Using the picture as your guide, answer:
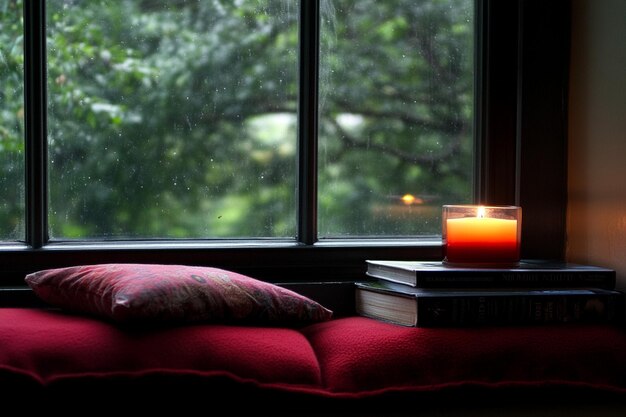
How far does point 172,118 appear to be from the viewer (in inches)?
65.0

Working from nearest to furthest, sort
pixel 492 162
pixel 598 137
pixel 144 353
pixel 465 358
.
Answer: pixel 144 353, pixel 465 358, pixel 598 137, pixel 492 162

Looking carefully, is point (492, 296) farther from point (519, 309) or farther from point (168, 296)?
point (168, 296)

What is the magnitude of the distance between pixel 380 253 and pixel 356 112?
31cm

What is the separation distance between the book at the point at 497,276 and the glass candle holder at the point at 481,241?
0.12 feet

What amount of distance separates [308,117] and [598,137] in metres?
0.59

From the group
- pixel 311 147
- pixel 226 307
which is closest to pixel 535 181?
pixel 311 147

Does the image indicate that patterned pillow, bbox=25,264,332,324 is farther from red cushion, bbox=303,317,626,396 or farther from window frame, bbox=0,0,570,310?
window frame, bbox=0,0,570,310

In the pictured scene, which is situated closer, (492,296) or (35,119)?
(492,296)

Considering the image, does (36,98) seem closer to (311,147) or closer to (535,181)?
(311,147)

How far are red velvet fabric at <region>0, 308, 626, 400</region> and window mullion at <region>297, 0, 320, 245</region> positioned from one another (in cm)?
36

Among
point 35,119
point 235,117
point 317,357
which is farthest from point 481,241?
point 35,119

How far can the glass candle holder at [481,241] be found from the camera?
150cm

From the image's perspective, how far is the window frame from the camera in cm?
163

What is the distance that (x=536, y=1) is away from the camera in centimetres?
170
